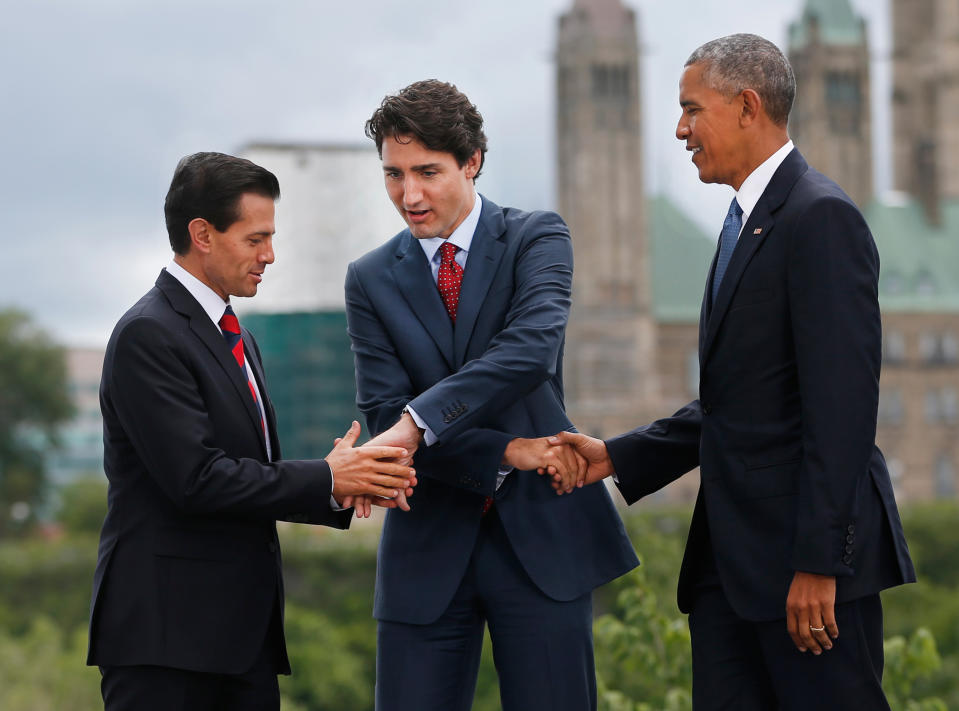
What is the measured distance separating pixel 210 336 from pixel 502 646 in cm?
105

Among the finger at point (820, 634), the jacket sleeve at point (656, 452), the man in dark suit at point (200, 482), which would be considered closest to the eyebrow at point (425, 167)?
the man in dark suit at point (200, 482)

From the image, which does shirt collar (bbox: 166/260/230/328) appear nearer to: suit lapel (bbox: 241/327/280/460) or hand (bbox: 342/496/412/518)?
suit lapel (bbox: 241/327/280/460)

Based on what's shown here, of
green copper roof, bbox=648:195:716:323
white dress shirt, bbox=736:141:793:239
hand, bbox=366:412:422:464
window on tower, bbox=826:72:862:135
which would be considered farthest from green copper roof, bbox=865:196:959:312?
hand, bbox=366:412:422:464

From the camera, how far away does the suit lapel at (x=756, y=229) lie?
3.56 metres

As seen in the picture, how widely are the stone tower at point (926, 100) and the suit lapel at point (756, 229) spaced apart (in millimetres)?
69226

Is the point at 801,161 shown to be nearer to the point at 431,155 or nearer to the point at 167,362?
the point at 431,155

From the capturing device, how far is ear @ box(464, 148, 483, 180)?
12.9ft

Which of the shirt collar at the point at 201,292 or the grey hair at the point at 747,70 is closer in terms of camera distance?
the grey hair at the point at 747,70

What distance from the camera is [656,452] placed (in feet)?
13.4

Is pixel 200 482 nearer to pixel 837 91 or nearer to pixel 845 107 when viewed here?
pixel 845 107

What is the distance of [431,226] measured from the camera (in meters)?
3.92

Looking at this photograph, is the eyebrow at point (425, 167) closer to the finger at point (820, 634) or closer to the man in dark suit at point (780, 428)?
the man in dark suit at point (780, 428)

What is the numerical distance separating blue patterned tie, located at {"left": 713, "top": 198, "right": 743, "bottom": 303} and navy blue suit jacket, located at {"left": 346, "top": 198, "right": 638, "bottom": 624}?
410 millimetres

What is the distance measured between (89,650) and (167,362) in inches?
26.8
